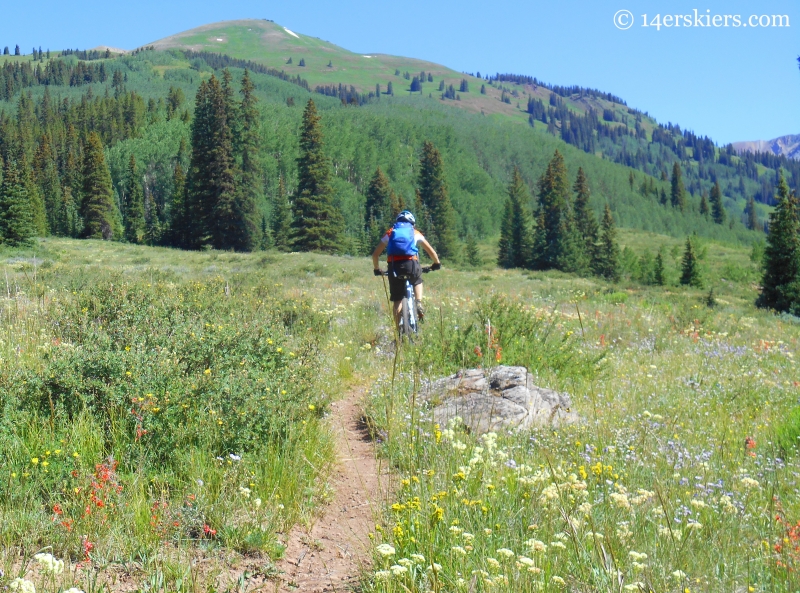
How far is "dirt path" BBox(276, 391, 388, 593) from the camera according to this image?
3.10 meters

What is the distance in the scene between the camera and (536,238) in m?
70.0

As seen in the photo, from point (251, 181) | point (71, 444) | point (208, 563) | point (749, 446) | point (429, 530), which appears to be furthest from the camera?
point (251, 181)

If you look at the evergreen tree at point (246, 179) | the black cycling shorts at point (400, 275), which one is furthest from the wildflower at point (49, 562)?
the evergreen tree at point (246, 179)

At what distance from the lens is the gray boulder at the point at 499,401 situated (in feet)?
17.1

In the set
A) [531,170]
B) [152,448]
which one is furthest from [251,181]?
[531,170]

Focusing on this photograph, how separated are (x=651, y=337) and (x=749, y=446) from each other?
6.15m

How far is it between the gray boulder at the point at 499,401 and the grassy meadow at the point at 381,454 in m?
0.22

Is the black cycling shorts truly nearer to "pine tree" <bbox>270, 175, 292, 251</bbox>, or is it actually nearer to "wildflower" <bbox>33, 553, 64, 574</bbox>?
"wildflower" <bbox>33, 553, 64, 574</bbox>

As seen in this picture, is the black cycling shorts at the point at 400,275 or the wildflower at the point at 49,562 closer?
the wildflower at the point at 49,562

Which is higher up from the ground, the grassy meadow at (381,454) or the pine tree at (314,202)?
the pine tree at (314,202)

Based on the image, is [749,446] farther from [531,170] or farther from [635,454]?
[531,170]

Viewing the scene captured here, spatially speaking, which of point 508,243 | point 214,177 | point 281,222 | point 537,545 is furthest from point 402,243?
point 508,243

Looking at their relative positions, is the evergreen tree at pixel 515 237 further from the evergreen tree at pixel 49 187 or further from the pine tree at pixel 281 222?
the evergreen tree at pixel 49 187

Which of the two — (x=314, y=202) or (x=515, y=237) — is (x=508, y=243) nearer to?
(x=515, y=237)
